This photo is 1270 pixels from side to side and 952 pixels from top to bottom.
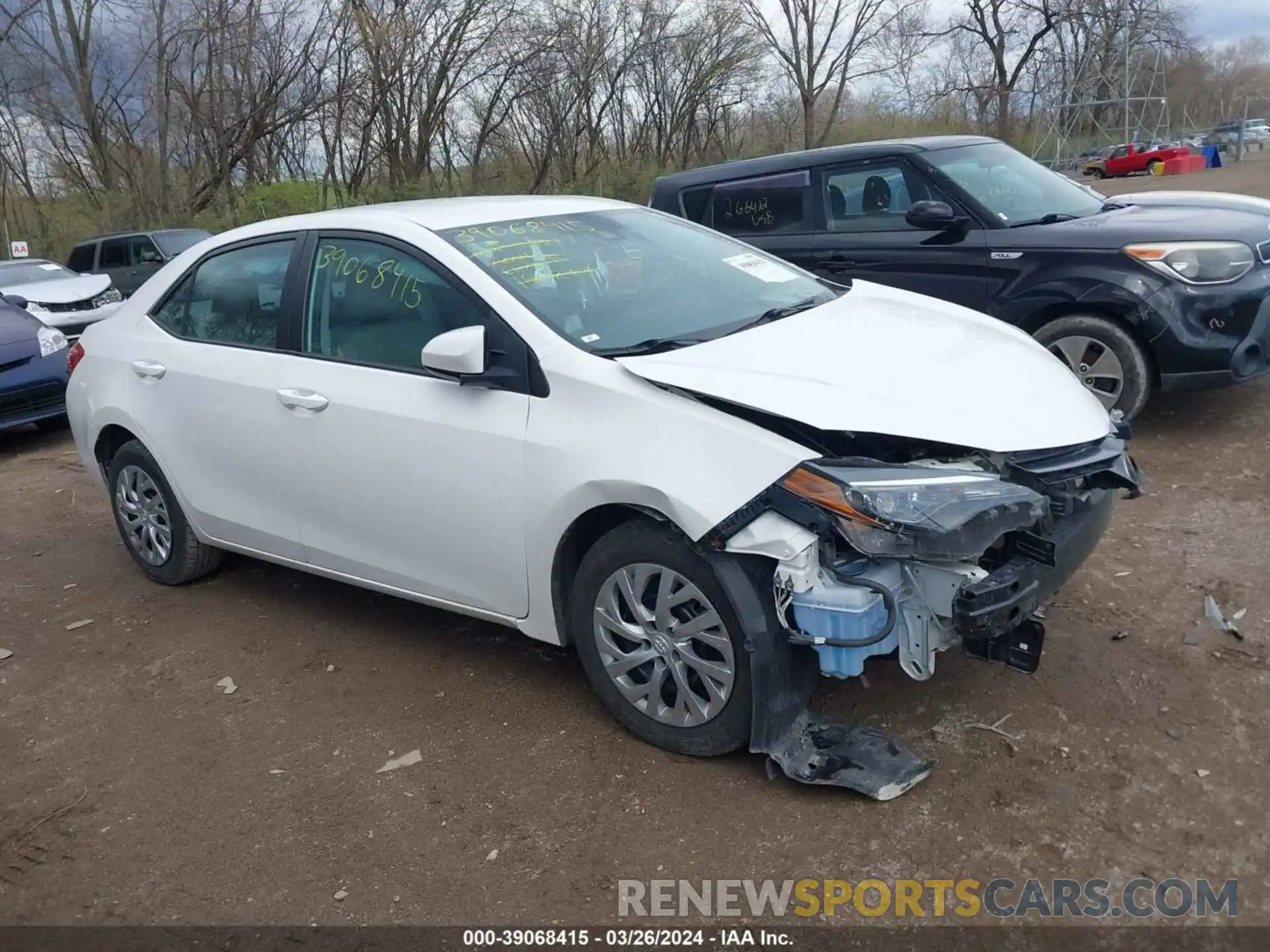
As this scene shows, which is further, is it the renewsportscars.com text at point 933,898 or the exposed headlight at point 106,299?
the exposed headlight at point 106,299

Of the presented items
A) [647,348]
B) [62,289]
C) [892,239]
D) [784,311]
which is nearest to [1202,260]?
[892,239]

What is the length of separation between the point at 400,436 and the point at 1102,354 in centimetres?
413

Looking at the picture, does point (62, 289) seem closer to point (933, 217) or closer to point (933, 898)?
point (933, 217)

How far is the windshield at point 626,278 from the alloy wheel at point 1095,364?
90.6 inches

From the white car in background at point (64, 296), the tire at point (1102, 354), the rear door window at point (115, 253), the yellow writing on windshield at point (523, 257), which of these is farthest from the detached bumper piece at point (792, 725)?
the rear door window at point (115, 253)

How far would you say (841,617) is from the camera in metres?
2.87

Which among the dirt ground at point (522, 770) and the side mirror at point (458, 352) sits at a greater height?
the side mirror at point (458, 352)

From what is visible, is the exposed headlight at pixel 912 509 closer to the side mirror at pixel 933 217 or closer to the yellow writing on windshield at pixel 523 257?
the yellow writing on windshield at pixel 523 257

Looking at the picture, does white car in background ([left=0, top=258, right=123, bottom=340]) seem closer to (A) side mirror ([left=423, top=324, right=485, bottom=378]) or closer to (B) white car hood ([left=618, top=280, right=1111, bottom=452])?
(A) side mirror ([left=423, top=324, right=485, bottom=378])

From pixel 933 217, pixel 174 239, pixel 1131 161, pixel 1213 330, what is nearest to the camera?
pixel 1213 330

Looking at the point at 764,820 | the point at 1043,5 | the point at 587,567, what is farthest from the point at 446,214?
the point at 1043,5

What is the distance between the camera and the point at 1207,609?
158 inches

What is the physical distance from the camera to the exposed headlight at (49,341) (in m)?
8.75

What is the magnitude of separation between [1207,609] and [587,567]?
7.97ft
